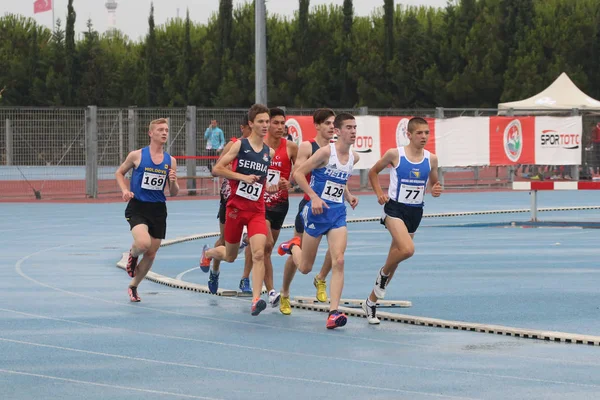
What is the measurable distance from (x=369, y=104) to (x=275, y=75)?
223 inches

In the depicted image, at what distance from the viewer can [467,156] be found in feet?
114

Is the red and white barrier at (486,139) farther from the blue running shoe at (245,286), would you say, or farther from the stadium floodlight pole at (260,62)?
the blue running shoe at (245,286)

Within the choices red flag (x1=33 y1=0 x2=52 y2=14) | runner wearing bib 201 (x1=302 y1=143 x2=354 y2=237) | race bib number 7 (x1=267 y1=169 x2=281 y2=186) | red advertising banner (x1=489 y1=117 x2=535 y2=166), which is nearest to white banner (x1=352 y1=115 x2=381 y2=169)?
red advertising banner (x1=489 y1=117 x2=535 y2=166)

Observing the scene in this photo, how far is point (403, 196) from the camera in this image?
11.1m

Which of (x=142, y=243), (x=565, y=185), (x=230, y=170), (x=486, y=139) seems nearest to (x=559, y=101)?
(x=486, y=139)

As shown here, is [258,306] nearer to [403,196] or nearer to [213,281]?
[403,196]

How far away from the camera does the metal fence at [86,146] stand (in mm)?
32656

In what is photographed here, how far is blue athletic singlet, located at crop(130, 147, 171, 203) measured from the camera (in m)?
12.4

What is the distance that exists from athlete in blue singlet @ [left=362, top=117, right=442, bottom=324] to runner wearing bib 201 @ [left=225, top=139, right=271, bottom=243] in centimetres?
120

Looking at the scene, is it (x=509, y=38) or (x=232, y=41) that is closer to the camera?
(x=509, y=38)

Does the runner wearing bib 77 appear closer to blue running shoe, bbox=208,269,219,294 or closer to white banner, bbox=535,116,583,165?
blue running shoe, bbox=208,269,219,294

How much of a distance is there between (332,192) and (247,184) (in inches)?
37.2

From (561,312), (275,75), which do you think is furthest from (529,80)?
(561,312)

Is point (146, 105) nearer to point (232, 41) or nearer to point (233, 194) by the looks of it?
point (232, 41)
